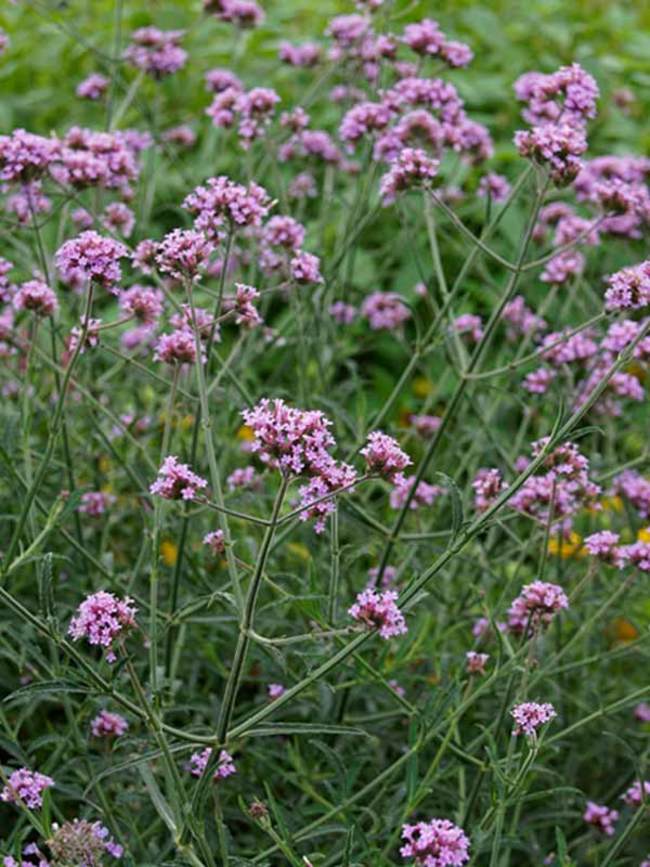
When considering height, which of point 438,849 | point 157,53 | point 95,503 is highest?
point 157,53

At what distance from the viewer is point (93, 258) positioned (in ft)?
7.24

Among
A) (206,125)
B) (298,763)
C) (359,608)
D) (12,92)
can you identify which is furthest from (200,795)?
(12,92)

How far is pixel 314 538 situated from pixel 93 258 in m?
1.06

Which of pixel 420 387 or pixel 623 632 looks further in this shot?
pixel 420 387

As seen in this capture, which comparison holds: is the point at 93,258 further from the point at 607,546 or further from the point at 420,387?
the point at 420,387

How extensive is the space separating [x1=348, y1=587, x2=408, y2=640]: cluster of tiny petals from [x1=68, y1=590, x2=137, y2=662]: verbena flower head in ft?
1.10

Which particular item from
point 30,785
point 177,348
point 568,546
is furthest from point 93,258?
point 568,546

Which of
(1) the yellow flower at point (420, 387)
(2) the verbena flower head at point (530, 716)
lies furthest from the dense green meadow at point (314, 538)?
(1) the yellow flower at point (420, 387)

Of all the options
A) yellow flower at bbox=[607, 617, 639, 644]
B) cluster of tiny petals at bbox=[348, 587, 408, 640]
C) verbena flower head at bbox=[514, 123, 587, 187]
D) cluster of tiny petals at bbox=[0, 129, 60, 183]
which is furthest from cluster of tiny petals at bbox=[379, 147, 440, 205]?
yellow flower at bbox=[607, 617, 639, 644]

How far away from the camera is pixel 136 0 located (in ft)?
24.3

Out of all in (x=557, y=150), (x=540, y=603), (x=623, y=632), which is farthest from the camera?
(x=623, y=632)

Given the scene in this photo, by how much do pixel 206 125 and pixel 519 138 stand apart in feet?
12.5

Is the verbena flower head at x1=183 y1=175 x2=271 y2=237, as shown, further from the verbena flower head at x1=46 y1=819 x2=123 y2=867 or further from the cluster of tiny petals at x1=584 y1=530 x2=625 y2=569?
the verbena flower head at x1=46 y1=819 x2=123 y2=867

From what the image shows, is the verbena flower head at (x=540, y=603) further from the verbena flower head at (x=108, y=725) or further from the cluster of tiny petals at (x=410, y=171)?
the cluster of tiny petals at (x=410, y=171)
